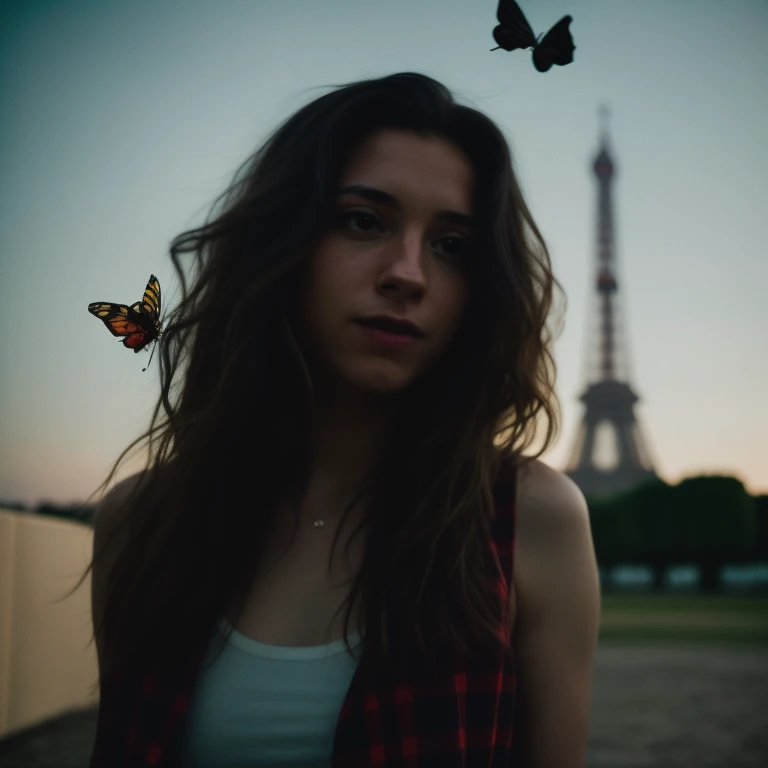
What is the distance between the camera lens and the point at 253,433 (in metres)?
2.24

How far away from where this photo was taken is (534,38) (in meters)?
1.83

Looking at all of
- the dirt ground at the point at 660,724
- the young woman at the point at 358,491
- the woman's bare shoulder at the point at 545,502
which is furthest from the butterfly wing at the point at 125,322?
the dirt ground at the point at 660,724

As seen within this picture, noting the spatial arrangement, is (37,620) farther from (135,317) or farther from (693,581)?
(693,581)

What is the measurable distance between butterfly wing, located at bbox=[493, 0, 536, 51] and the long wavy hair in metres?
0.32

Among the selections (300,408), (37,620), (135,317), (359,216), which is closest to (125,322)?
(135,317)

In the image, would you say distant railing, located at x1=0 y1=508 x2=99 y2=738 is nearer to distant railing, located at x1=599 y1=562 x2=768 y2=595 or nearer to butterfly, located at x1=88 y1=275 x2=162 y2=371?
butterfly, located at x1=88 y1=275 x2=162 y2=371

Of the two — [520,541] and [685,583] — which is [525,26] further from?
[685,583]

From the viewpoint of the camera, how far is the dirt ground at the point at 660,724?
274 inches

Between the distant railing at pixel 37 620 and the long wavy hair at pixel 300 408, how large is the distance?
4.37 m

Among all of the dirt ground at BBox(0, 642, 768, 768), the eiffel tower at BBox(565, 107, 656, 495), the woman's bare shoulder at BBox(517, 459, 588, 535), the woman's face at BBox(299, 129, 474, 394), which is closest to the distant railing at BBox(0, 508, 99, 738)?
the dirt ground at BBox(0, 642, 768, 768)

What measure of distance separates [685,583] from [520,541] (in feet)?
214

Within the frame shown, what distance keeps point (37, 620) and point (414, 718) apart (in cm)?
665

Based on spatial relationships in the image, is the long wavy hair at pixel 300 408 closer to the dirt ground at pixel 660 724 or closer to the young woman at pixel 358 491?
the young woman at pixel 358 491

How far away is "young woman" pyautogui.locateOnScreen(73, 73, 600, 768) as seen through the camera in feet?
6.07
